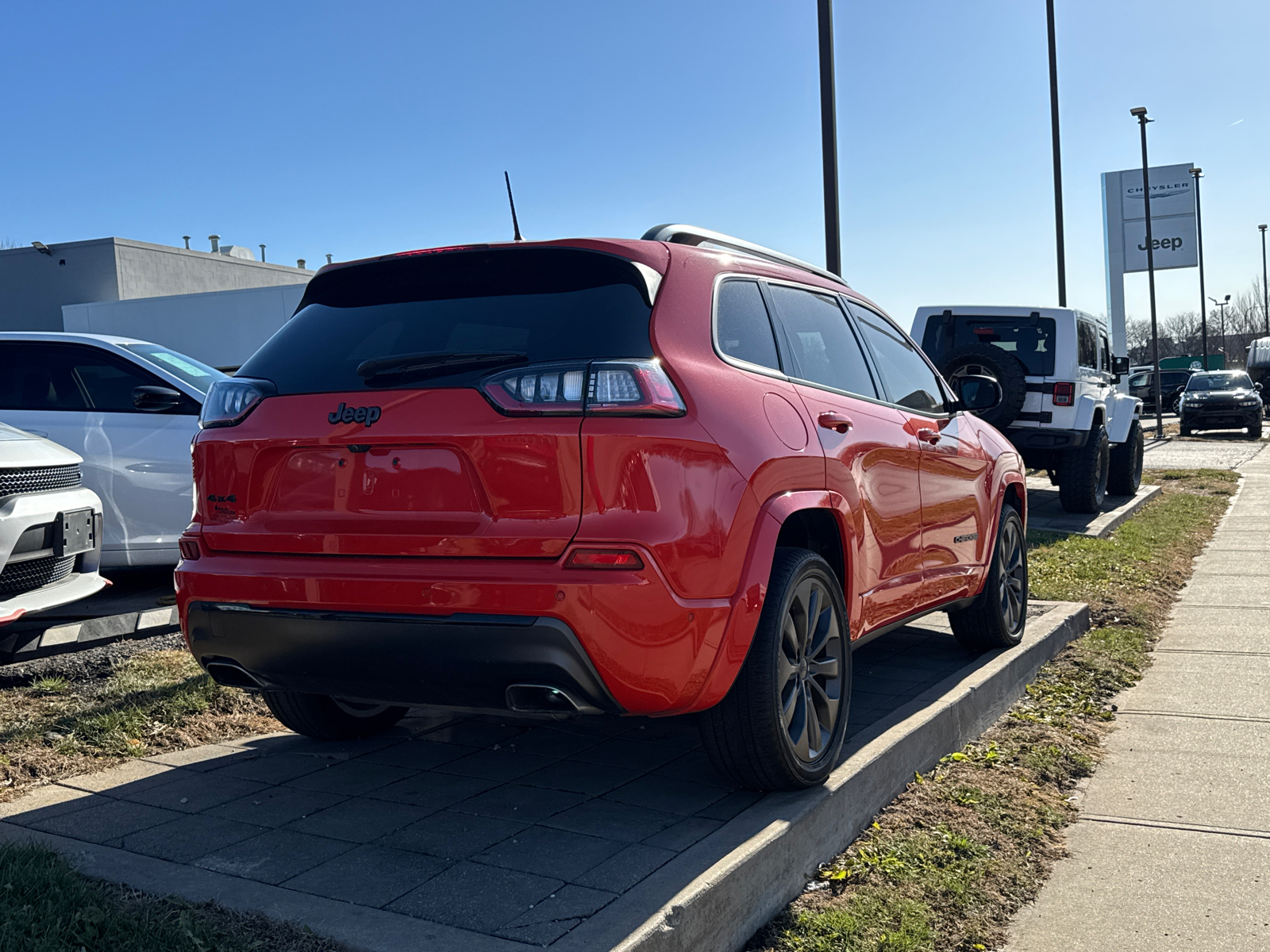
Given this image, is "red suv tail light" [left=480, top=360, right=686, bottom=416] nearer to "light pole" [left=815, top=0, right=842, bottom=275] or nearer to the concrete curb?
the concrete curb

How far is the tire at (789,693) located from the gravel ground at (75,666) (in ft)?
9.22

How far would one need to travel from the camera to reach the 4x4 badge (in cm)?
325

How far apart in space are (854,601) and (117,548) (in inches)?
197

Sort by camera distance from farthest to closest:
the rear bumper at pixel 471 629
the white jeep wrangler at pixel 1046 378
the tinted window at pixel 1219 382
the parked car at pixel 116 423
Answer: the tinted window at pixel 1219 382, the white jeep wrangler at pixel 1046 378, the parked car at pixel 116 423, the rear bumper at pixel 471 629

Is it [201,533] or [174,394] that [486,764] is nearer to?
[201,533]

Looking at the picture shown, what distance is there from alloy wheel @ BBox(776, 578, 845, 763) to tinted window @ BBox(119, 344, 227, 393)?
15.9 feet

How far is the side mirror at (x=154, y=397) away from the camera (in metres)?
6.70

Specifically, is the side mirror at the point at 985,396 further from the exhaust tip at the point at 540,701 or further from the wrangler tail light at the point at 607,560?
the exhaust tip at the point at 540,701

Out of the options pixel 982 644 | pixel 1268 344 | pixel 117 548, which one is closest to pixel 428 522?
pixel 982 644

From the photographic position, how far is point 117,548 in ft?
23.6

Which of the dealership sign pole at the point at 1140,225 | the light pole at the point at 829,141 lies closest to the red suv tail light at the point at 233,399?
the light pole at the point at 829,141

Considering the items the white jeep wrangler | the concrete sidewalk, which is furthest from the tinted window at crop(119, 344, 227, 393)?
the white jeep wrangler

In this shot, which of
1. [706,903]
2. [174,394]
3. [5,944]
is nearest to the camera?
[5,944]

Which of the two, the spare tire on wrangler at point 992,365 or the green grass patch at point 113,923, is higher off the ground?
the spare tire on wrangler at point 992,365
